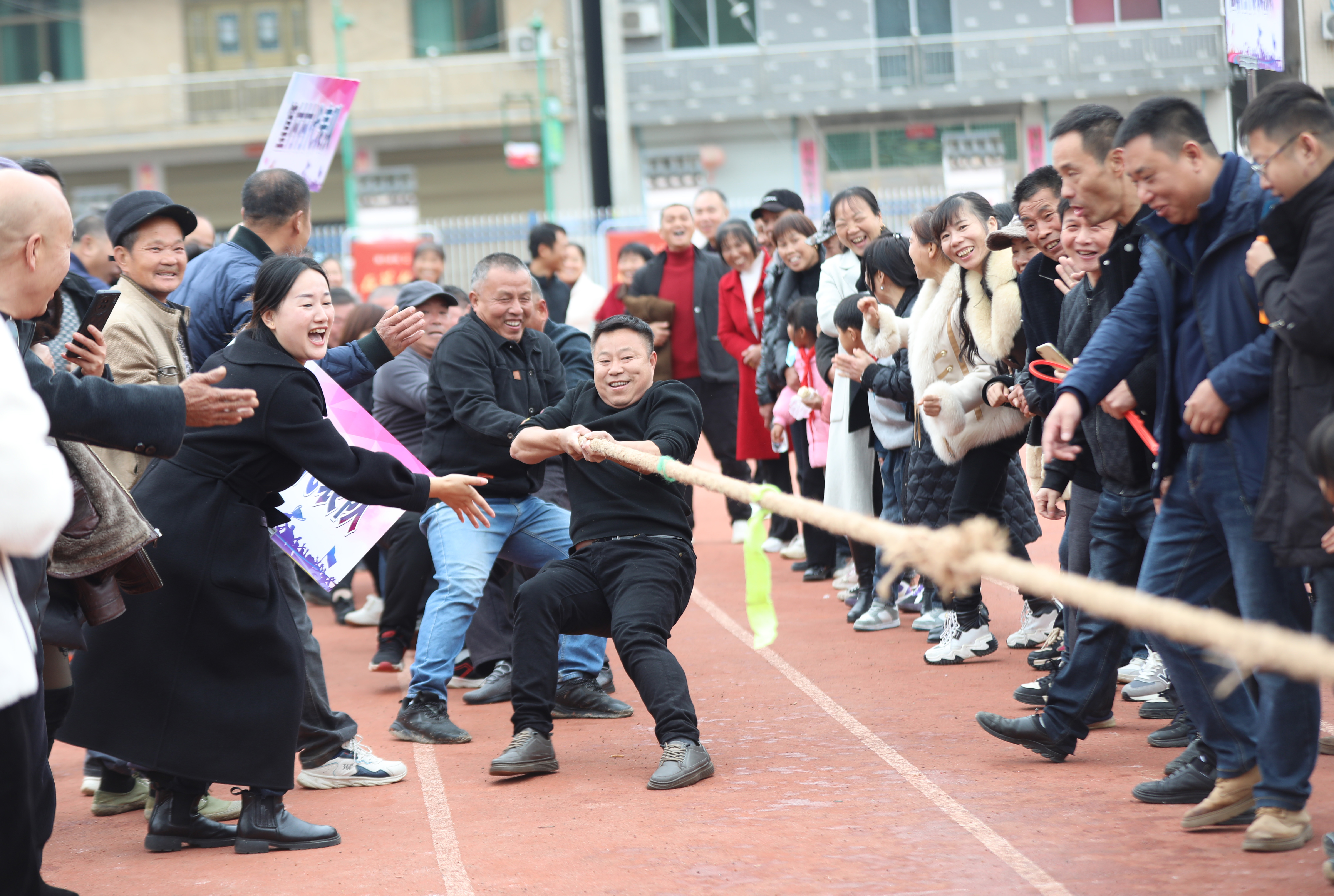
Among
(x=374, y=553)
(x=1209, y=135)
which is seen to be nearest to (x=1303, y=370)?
(x=1209, y=135)

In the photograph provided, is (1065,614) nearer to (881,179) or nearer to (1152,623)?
(1152,623)

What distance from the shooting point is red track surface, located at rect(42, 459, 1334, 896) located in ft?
13.7

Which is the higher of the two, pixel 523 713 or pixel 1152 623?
pixel 1152 623

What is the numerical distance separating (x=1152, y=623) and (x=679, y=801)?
2.71 meters

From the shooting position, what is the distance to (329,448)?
476 cm

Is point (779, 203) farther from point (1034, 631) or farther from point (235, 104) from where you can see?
point (235, 104)

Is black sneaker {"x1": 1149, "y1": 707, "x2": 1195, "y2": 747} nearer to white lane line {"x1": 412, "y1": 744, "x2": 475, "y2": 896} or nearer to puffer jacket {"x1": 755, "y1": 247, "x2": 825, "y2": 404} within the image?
white lane line {"x1": 412, "y1": 744, "x2": 475, "y2": 896}

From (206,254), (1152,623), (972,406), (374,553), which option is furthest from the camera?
(374,553)

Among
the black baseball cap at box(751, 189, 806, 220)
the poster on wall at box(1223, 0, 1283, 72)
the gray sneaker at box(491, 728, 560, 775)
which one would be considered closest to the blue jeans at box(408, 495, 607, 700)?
the gray sneaker at box(491, 728, 560, 775)

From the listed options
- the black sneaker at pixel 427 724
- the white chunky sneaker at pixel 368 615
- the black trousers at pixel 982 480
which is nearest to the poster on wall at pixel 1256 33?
the black trousers at pixel 982 480

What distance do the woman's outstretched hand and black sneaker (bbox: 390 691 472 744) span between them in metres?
1.32

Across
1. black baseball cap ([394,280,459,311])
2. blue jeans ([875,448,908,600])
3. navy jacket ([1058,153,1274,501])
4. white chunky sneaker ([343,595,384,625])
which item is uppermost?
black baseball cap ([394,280,459,311])

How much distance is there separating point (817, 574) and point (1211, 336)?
5468 mm

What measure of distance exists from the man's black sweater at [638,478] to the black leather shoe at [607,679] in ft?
4.08
